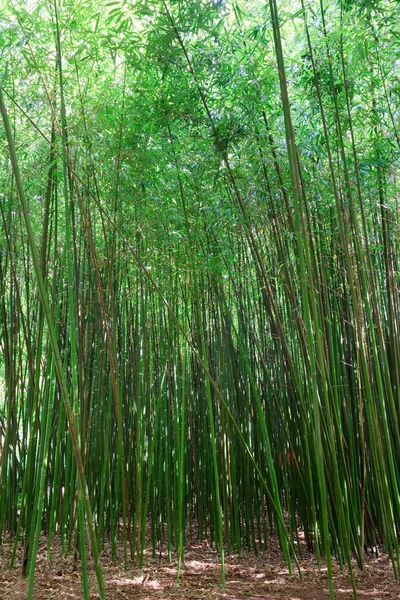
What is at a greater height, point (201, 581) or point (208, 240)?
point (208, 240)

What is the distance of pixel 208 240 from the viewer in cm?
407

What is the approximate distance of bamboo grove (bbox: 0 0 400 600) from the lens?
123 inches

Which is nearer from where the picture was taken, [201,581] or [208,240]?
[201,581]

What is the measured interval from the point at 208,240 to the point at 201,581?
7.42ft

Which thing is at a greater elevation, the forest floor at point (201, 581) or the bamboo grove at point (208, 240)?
the bamboo grove at point (208, 240)

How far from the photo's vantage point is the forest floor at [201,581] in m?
3.24

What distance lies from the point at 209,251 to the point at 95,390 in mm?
1356

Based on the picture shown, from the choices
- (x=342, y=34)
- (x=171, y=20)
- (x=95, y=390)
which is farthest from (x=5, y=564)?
(x=342, y=34)

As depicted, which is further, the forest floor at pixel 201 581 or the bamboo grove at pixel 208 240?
the forest floor at pixel 201 581

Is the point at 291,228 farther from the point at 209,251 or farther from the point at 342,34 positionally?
the point at 342,34

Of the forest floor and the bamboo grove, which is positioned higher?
the bamboo grove

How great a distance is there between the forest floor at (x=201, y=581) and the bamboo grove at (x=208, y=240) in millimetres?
158

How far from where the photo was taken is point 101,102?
3377 millimetres

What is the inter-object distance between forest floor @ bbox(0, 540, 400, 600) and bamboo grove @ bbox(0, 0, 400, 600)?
0.52ft
